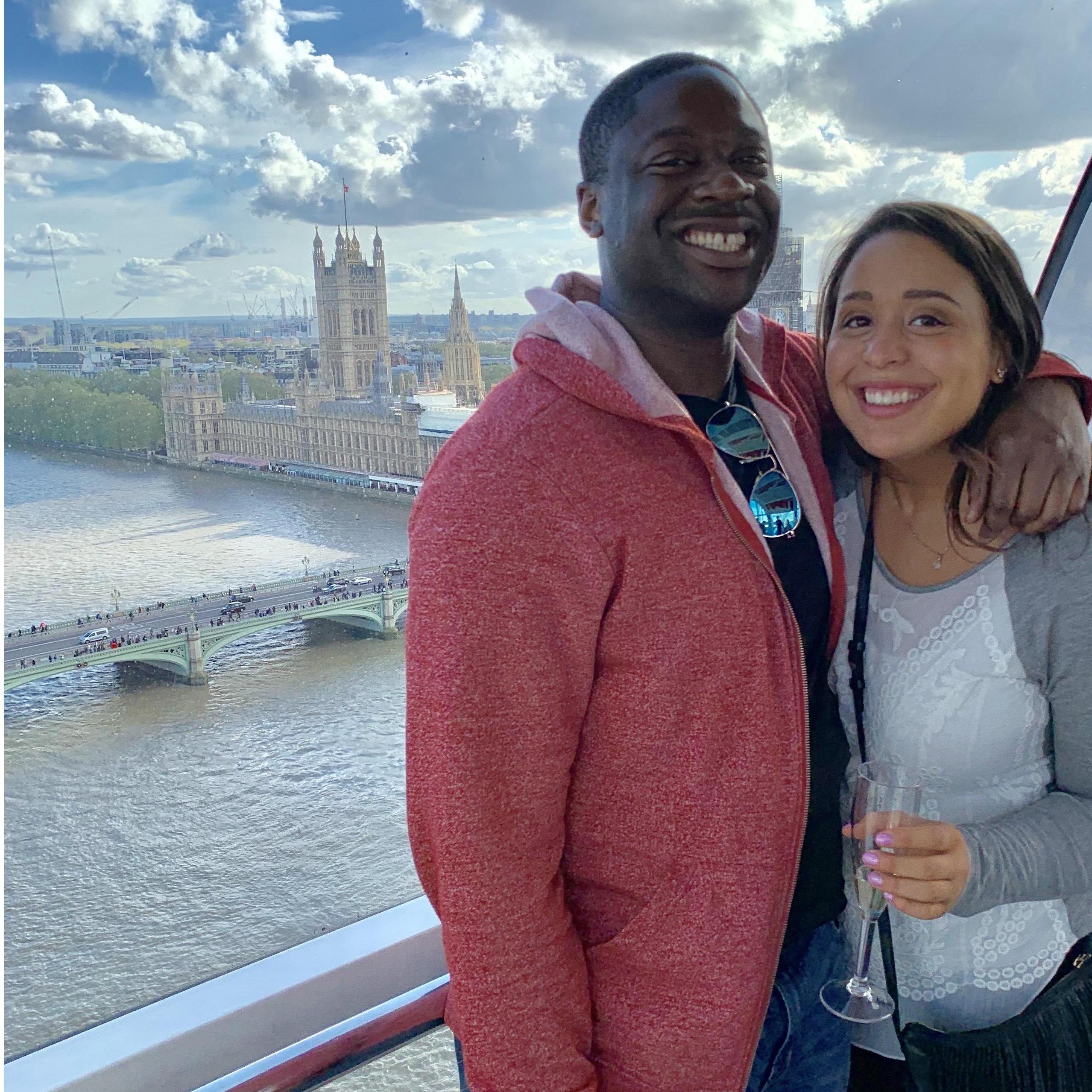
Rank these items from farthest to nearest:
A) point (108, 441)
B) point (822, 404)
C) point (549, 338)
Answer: point (108, 441) → point (822, 404) → point (549, 338)

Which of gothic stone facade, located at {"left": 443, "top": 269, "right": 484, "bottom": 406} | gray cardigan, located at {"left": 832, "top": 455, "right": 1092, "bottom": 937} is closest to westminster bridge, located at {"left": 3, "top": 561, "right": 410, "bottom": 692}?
gothic stone facade, located at {"left": 443, "top": 269, "right": 484, "bottom": 406}

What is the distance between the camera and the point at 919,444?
3.40 feet

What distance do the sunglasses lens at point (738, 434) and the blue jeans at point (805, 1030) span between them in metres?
0.55

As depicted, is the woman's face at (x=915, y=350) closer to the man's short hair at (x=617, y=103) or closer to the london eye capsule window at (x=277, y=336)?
the man's short hair at (x=617, y=103)

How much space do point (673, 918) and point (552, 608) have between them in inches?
13.4

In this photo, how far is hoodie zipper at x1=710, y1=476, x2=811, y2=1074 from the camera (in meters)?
0.93

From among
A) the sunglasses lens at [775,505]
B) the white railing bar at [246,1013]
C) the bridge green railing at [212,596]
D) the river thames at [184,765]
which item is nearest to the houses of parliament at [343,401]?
→ the river thames at [184,765]

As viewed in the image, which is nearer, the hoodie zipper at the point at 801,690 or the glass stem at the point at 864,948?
the hoodie zipper at the point at 801,690

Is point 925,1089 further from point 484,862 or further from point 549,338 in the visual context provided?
point 549,338

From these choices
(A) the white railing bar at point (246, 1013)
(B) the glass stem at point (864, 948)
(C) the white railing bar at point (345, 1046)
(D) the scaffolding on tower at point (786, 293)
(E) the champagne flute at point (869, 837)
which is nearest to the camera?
(E) the champagne flute at point (869, 837)

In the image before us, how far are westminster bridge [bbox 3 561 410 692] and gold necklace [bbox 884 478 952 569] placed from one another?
110 cm

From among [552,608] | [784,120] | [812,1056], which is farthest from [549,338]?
[784,120]

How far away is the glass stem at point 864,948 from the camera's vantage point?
41.3 inches

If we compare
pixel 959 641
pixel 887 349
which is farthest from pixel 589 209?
pixel 959 641
